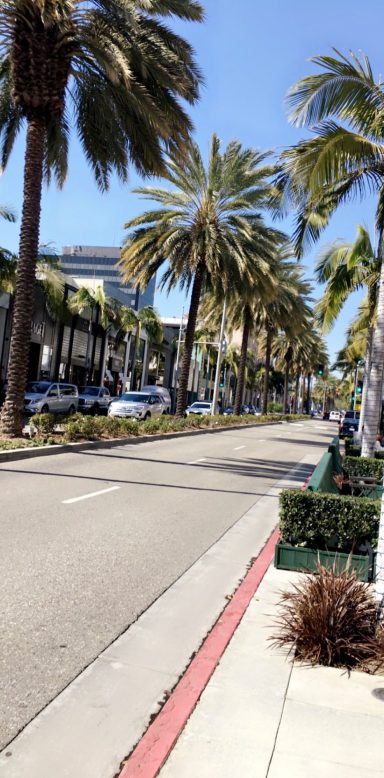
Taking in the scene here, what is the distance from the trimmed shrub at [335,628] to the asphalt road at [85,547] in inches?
55.8

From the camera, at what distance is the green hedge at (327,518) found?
24.0 feet

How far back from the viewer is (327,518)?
7371 mm

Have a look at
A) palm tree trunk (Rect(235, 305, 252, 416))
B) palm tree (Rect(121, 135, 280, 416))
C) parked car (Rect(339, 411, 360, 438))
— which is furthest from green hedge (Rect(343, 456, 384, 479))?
palm tree trunk (Rect(235, 305, 252, 416))

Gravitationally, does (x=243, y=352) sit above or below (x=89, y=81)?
below

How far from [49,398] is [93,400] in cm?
839

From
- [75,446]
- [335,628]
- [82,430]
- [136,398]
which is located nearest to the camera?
[335,628]

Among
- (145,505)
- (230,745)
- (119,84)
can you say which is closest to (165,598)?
(230,745)

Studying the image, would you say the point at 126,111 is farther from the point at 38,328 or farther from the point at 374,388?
the point at 38,328

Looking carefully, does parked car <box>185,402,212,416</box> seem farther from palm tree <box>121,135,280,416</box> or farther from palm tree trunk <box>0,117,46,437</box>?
palm tree trunk <box>0,117,46,437</box>

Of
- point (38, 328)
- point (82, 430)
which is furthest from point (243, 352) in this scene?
point (82, 430)

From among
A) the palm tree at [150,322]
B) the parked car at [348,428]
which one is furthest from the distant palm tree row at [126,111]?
the palm tree at [150,322]

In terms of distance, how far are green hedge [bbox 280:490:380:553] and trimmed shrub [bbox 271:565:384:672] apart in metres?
2.45

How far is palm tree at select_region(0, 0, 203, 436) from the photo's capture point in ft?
52.4

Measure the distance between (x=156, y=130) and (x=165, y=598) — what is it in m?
15.1
